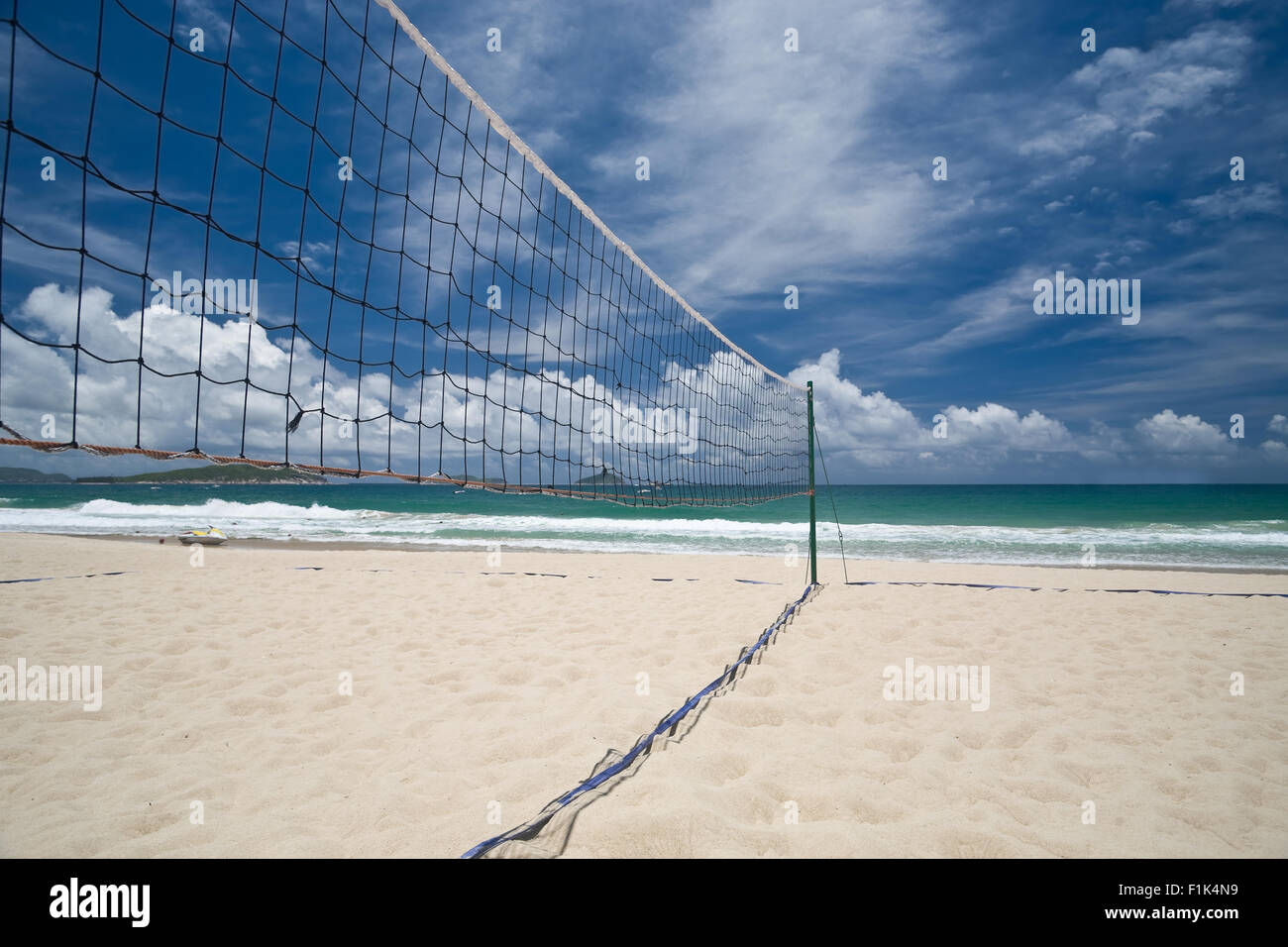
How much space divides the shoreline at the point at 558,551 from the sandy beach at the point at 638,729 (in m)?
4.68

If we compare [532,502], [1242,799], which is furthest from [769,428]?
[532,502]

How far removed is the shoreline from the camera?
9648 millimetres

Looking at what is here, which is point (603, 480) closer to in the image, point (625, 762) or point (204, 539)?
point (625, 762)

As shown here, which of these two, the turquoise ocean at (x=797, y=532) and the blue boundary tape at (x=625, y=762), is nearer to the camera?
the blue boundary tape at (x=625, y=762)

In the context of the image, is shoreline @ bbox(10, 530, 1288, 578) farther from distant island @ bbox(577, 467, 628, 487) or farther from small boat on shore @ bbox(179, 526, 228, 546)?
distant island @ bbox(577, 467, 628, 487)

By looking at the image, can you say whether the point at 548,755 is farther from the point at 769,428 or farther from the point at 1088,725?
the point at 769,428

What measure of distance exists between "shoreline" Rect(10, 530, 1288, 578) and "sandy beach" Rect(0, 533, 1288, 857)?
4.68 meters

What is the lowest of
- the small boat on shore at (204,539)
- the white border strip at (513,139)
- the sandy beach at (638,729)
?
the sandy beach at (638,729)

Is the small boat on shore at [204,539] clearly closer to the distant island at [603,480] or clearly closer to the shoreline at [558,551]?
the shoreline at [558,551]

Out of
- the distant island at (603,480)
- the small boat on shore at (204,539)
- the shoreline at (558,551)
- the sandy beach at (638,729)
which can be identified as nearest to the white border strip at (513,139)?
the distant island at (603,480)

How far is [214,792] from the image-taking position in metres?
2.18

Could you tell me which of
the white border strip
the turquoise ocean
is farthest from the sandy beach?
the turquoise ocean

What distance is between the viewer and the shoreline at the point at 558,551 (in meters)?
9.65

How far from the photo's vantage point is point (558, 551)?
12.0 meters
